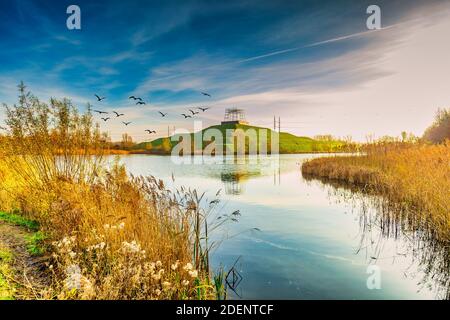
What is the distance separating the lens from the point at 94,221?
595cm

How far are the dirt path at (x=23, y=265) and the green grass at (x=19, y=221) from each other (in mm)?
233

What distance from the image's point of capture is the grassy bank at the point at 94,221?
4.04 metres

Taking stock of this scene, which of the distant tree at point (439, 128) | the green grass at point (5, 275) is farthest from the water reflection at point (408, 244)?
the distant tree at point (439, 128)

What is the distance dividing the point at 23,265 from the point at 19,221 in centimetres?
319

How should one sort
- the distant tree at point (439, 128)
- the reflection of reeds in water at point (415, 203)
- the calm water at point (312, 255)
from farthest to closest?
the distant tree at point (439, 128), the reflection of reeds in water at point (415, 203), the calm water at point (312, 255)

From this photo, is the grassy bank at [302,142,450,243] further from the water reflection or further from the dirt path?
the dirt path

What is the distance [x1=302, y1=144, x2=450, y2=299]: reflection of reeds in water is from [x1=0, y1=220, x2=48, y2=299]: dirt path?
5.46m

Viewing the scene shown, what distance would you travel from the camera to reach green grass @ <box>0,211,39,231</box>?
7.17 metres

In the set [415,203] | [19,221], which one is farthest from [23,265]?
[415,203]

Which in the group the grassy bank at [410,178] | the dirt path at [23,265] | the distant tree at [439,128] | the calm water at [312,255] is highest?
the distant tree at [439,128]

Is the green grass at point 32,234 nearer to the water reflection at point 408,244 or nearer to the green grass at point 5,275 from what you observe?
the green grass at point 5,275

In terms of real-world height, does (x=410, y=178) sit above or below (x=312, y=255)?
above

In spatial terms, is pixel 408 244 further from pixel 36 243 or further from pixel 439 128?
pixel 439 128

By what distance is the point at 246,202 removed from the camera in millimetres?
12641
